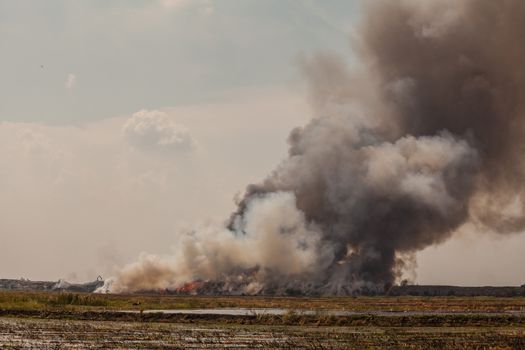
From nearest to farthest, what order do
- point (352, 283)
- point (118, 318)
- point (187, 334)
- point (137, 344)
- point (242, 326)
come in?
point (137, 344) → point (187, 334) → point (242, 326) → point (118, 318) → point (352, 283)

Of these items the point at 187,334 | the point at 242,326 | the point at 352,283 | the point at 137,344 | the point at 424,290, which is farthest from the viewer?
the point at 424,290

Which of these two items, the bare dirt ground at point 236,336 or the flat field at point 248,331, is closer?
the bare dirt ground at point 236,336

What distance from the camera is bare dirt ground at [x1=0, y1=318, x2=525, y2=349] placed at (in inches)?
1853

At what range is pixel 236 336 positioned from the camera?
5578 centimetres

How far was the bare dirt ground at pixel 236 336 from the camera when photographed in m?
47.1

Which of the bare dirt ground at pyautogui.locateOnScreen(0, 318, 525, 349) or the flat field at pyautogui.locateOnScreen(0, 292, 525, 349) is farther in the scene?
the flat field at pyautogui.locateOnScreen(0, 292, 525, 349)

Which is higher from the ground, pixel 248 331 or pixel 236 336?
pixel 248 331

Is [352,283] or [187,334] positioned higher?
[352,283]

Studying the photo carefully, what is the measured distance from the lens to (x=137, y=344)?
47312 millimetres

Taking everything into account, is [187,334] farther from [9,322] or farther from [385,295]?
[385,295]

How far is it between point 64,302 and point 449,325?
5462 cm

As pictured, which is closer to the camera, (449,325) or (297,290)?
(449,325)

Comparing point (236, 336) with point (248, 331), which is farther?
point (248, 331)

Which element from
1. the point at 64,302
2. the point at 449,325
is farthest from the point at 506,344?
the point at 64,302
